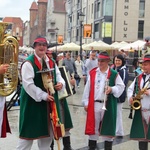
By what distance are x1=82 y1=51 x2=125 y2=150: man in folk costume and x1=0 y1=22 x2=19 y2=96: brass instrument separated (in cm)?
144

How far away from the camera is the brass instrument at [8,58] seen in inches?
165

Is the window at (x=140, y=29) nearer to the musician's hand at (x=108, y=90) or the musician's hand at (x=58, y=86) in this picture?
the musician's hand at (x=108, y=90)

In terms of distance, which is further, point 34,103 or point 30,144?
point 30,144

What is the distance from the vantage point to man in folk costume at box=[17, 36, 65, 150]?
4.45 m

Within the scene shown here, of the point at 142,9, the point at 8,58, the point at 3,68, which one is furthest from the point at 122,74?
the point at 142,9

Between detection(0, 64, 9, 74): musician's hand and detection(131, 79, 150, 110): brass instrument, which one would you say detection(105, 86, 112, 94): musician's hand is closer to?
detection(131, 79, 150, 110): brass instrument

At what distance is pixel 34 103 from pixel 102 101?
1.30m

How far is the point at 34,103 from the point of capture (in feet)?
14.8

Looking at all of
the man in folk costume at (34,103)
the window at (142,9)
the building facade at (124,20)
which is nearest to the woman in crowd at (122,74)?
the man in folk costume at (34,103)

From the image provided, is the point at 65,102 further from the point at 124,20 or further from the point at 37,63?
the point at 124,20

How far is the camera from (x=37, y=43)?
4605 mm

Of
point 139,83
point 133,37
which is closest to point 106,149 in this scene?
point 139,83

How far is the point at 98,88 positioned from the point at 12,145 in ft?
6.44

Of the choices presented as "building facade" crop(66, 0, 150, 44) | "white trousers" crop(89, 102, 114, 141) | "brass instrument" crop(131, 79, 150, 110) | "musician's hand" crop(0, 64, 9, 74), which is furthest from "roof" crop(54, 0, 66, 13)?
"musician's hand" crop(0, 64, 9, 74)
